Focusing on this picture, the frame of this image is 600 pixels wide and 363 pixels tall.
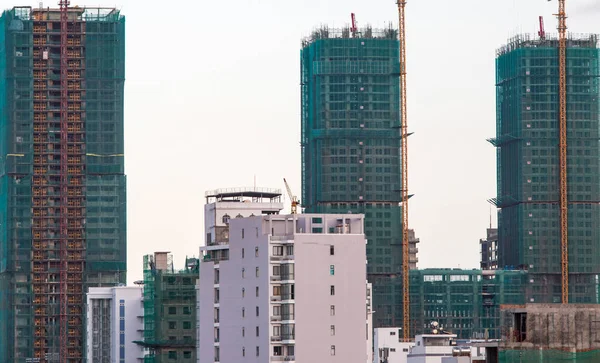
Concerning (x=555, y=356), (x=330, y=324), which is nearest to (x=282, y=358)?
(x=330, y=324)

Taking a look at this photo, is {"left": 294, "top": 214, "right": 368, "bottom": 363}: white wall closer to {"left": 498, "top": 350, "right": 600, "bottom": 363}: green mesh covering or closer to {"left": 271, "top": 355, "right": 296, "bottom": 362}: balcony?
{"left": 271, "top": 355, "right": 296, "bottom": 362}: balcony

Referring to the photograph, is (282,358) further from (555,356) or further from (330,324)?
(555,356)

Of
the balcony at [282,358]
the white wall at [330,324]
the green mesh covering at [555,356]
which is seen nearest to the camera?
the green mesh covering at [555,356]

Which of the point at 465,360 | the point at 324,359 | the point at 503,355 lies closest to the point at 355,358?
the point at 324,359

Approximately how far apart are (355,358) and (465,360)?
52.8 feet

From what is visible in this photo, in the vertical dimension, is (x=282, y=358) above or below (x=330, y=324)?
below

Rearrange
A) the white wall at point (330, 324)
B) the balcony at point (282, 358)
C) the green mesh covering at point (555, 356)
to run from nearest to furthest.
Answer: the green mesh covering at point (555, 356) < the white wall at point (330, 324) < the balcony at point (282, 358)

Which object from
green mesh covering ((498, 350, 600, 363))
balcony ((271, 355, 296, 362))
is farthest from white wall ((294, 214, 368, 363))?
green mesh covering ((498, 350, 600, 363))

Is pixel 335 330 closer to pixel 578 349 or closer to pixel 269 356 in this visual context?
pixel 269 356

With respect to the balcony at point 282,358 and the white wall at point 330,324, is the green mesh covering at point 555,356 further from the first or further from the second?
the balcony at point 282,358

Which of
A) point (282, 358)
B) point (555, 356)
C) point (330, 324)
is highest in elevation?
point (555, 356)

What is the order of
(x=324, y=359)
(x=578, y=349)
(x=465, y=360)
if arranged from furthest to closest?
(x=324, y=359), (x=465, y=360), (x=578, y=349)

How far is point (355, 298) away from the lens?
200 metres

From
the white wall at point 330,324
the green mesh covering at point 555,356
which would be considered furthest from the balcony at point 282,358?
the green mesh covering at point 555,356
